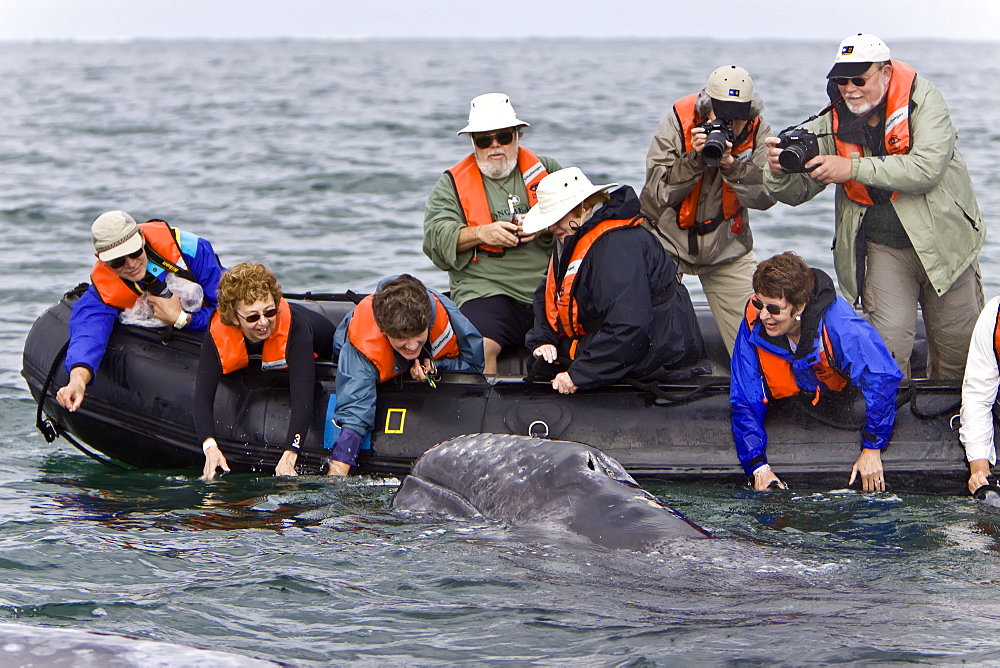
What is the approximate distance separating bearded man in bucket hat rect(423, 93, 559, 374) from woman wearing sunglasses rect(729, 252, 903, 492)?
1.78 metres

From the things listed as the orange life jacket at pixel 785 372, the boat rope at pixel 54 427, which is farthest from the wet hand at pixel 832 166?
the boat rope at pixel 54 427

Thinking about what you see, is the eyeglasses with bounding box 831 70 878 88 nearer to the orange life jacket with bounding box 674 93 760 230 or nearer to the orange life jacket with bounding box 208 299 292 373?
the orange life jacket with bounding box 674 93 760 230

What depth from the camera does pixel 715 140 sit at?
7.64 m

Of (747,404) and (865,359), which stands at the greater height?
(865,359)

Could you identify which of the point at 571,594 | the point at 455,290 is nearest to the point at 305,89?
the point at 455,290

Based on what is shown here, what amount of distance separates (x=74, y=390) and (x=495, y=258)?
2981mm

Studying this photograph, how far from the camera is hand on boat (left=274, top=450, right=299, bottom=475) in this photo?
773cm

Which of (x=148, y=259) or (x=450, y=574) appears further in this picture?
(x=148, y=259)

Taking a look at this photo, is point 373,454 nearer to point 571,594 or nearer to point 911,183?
point 571,594

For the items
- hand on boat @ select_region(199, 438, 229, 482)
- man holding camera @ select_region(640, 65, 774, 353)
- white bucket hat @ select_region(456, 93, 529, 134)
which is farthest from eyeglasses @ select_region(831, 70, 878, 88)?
hand on boat @ select_region(199, 438, 229, 482)

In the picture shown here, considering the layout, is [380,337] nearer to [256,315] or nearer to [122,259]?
[256,315]

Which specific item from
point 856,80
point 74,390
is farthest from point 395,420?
point 856,80

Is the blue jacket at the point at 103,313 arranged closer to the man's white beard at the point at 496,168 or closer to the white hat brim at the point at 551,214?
the man's white beard at the point at 496,168

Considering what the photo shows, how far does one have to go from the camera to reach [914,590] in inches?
229
